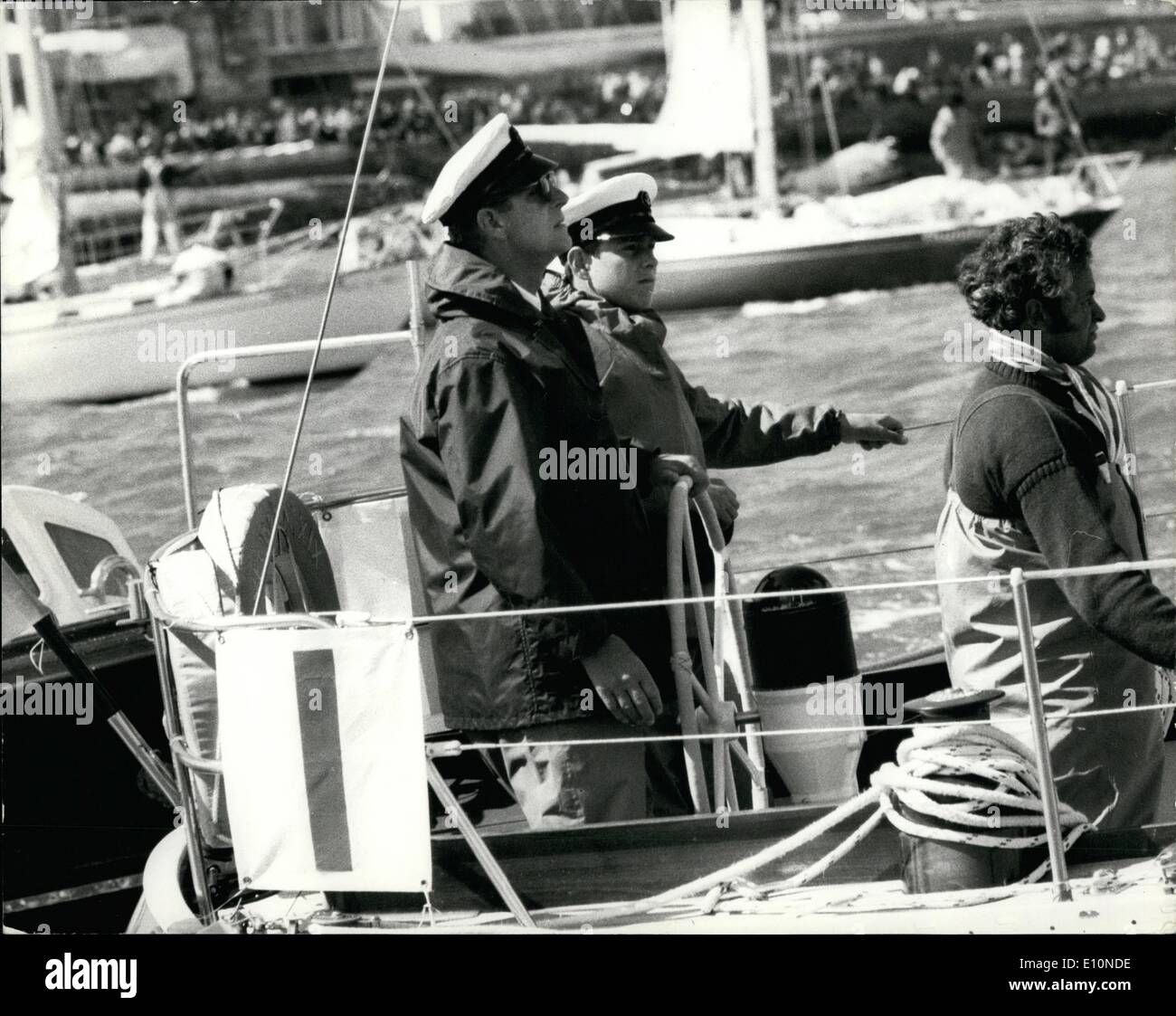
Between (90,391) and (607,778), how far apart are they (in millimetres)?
13108

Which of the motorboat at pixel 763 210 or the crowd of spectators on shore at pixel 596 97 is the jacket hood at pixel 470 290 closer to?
the motorboat at pixel 763 210

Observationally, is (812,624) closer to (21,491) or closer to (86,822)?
(86,822)

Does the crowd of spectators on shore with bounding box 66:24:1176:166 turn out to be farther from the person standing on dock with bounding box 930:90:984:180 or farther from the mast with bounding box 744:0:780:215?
the mast with bounding box 744:0:780:215

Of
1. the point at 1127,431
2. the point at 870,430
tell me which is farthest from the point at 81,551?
the point at 1127,431

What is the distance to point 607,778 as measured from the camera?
2.62 m

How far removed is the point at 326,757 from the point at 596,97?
65.0 ft

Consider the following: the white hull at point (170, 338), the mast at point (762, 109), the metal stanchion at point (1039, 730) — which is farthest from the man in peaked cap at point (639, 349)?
the white hull at point (170, 338)

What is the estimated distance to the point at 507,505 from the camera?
2434 mm

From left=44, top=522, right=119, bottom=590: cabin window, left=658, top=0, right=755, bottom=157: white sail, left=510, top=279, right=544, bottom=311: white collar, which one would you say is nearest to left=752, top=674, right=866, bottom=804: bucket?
left=510, top=279, right=544, bottom=311: white collar

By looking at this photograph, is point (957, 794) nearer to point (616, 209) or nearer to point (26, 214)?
point (616, 209)

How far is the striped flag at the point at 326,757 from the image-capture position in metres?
2.49

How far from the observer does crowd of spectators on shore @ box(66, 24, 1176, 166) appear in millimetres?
20297

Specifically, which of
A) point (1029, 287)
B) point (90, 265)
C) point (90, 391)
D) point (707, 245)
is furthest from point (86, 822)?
point (90, 265)
